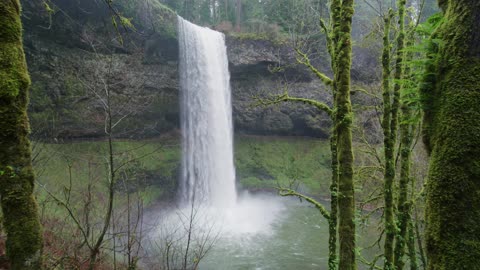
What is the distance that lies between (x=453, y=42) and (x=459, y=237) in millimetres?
1294

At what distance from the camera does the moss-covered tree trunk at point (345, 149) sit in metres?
3.58

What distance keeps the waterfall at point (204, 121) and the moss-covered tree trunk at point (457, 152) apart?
18.5 metres

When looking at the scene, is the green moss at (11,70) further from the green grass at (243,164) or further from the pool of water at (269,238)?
the green grass at (243,164)

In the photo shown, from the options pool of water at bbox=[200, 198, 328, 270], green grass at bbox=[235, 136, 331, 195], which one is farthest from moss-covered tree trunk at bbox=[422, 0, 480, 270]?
green grass at bbox=[235, 136, 331, 195]

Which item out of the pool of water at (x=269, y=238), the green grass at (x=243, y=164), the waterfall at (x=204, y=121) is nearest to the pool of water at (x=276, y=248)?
the pool of water at (x=269, y=238)

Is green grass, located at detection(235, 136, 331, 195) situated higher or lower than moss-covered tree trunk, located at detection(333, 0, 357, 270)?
lower

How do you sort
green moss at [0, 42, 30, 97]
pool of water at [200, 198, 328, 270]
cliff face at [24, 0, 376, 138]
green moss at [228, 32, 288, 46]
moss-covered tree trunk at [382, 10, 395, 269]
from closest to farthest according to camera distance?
green moss at [0, 42, 30, 97]
moss-covered tree trunk at [382, 10, 395, 269]
pool of water at [200, 198, 328, 270]
cliff face at [24, 0, 376, 138]
green moss at [228, 32, 288, 46]

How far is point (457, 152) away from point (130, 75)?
20480mm

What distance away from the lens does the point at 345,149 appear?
367 centimetres

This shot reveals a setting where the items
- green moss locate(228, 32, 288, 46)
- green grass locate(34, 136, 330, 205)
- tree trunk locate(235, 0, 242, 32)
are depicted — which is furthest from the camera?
tree trunk locate(235, 0, 242, 32)

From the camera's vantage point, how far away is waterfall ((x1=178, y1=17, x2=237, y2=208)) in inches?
790

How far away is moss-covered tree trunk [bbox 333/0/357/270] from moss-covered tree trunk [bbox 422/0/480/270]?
62.1 inches

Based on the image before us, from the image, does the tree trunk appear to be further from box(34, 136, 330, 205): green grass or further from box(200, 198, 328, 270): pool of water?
box(200, 198, 328, 270): pool of water

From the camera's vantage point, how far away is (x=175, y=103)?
2202 centimetres
